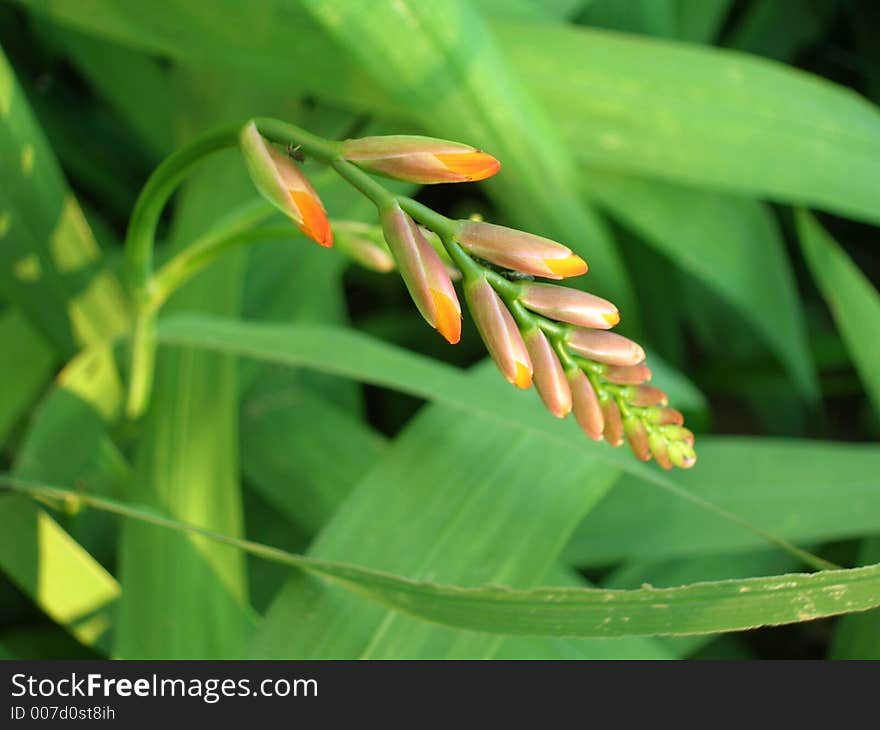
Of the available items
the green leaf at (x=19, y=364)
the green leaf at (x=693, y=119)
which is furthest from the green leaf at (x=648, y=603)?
the green leaf at (x=693, y=119)

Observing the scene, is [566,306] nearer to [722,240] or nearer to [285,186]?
[285,186]

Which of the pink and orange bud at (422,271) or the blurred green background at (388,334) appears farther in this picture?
the blurred green background at (388,334)

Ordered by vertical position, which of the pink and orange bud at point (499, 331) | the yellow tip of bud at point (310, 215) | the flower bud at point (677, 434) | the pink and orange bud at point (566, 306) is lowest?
the flower bud at point (677, 434)

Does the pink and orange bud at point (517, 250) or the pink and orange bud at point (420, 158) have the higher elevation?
the pink and orange bud at point (420, 158)

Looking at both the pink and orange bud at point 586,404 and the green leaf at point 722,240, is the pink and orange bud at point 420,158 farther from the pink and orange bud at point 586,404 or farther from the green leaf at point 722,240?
the green leaf at point 722,240

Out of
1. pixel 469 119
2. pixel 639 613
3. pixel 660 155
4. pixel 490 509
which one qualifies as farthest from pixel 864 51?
pixel 639 613

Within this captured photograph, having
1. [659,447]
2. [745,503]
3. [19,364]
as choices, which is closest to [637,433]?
[659,447]

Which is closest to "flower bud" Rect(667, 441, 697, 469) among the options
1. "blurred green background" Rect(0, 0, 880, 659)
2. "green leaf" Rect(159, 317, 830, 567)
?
"blurred green background" Rect(0, 0, 880, 659)
